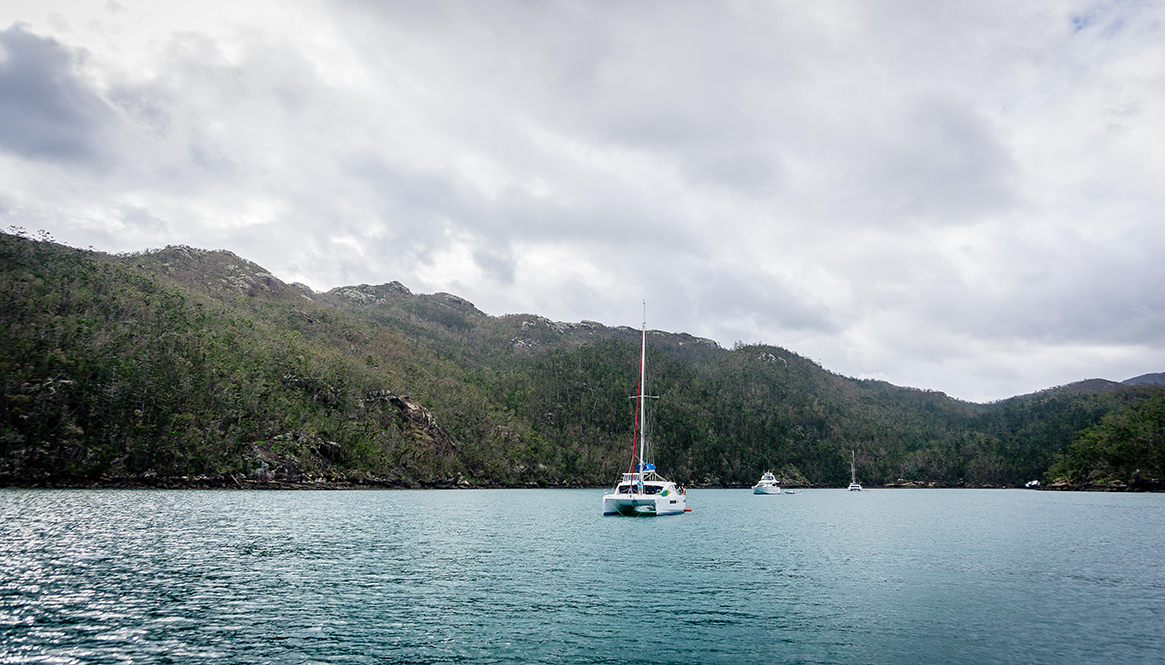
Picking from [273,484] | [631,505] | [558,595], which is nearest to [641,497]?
[631,505]

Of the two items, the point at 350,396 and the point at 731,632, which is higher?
the point at 350,396

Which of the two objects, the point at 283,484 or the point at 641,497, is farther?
the point at 283,484

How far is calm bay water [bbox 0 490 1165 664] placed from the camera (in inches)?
806

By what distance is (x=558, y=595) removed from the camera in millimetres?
29172

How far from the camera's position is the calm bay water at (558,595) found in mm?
20469

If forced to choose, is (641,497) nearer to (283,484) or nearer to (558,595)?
(558,595)

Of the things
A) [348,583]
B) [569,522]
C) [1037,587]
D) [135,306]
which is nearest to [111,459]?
[135,306]

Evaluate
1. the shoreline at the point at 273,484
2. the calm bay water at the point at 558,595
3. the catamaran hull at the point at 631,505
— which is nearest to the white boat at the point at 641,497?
the catamaran hull at the point at 631,505

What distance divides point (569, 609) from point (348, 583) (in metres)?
12.4

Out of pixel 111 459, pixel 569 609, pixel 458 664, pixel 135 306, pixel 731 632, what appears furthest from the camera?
pixel 135 306

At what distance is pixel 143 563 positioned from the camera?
35031 mm

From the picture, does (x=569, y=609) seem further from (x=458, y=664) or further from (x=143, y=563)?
(x=143, y=563)

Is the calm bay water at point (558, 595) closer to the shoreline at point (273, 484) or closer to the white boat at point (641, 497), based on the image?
the white boat at point (641, 497)

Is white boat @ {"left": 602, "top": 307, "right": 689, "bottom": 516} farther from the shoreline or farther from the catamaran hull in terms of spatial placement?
the shoreline
